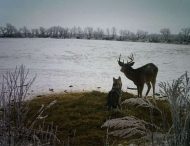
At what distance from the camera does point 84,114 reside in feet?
38.4

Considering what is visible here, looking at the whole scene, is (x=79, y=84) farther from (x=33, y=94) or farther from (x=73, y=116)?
(x=73, y=116)

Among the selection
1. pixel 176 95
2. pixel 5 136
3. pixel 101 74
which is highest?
pixel 176 95

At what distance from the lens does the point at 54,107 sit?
40.5 feet

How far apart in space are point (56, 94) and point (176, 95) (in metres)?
11.3

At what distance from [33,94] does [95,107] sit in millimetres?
3284

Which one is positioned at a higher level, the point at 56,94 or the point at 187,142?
the point at 187,142

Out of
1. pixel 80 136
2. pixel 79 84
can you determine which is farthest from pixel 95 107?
pixel 79 84

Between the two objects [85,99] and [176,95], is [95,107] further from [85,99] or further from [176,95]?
[176,95]

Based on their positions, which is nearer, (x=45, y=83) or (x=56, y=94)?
(x=56, y=94)

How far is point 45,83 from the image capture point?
1803 centimetres

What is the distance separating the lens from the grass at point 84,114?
955cm

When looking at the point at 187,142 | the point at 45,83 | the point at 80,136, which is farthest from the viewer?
the point at 45,83

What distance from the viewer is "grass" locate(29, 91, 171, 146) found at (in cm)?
955

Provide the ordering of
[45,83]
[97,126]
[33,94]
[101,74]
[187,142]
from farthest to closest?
[101,74], [45,83], [33,94], [97,126], [187,142]
